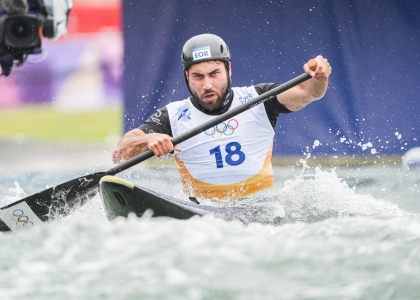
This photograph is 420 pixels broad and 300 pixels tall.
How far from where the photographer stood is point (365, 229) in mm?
4027

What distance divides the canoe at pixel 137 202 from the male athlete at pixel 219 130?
2.30 feet

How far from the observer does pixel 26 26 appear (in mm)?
7523

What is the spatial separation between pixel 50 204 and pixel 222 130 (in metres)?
1.19

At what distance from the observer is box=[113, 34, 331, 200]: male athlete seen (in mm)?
5086

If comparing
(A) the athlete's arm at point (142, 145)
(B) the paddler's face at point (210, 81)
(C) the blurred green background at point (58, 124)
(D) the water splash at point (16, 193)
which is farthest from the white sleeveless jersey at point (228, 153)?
(C) the blurred green background at point (58, 124)

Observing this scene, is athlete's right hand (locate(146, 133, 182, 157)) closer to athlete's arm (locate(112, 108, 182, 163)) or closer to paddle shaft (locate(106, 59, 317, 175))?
athlete's arm (locate(112, 108, 182, 163))

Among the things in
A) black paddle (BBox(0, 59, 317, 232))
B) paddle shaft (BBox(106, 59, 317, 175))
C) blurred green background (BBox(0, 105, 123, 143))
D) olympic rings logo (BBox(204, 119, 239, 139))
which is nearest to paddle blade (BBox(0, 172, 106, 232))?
black paddle (BBox(0, 59, 317, 232))

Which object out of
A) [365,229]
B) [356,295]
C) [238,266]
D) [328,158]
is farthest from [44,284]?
[328,158]

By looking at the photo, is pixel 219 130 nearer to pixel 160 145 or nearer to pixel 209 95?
pixel 209 95

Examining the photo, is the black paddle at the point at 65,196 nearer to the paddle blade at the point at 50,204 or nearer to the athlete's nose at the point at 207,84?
the paddle blade at the point at 50,204

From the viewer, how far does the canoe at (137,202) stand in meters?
4.27

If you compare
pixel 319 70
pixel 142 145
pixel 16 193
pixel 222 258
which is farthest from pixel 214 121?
pixel 16 193

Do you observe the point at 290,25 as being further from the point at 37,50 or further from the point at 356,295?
the point at 356,295

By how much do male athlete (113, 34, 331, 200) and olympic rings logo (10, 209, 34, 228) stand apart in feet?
2.29
